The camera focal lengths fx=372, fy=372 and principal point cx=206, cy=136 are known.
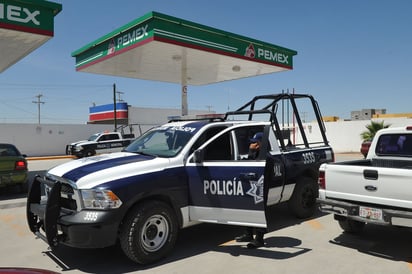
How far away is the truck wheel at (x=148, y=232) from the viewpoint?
4730mm

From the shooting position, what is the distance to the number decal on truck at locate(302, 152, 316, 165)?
24.1ft

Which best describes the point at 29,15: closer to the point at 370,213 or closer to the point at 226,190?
the point at 226,190

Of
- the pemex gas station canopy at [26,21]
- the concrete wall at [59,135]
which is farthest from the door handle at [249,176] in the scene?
the concrete wall at [59,135]

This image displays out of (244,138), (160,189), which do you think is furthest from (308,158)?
(160,189)

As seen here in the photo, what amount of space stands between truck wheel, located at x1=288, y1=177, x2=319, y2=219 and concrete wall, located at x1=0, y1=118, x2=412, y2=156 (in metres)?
26.0

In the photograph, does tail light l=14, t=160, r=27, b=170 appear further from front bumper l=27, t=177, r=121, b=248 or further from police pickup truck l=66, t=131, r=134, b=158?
police pickup truck l=66, t=131, r=134, b=158

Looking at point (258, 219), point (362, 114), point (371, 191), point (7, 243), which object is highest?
point (362, 114)

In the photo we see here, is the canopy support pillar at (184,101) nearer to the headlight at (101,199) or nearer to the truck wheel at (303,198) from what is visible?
the truck wheel at (303,198)

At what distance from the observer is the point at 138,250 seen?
4.78 m

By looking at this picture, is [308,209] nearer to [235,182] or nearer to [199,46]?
[235,182]

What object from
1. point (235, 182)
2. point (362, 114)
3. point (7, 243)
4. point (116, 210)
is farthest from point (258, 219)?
point (362, 114)

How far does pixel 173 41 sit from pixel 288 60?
6.65 meters

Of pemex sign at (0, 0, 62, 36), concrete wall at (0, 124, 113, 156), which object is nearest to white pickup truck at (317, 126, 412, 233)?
pemex sign at (0, 0, 62, 36)

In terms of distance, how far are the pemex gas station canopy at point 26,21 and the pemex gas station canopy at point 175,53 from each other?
8.42 ft
